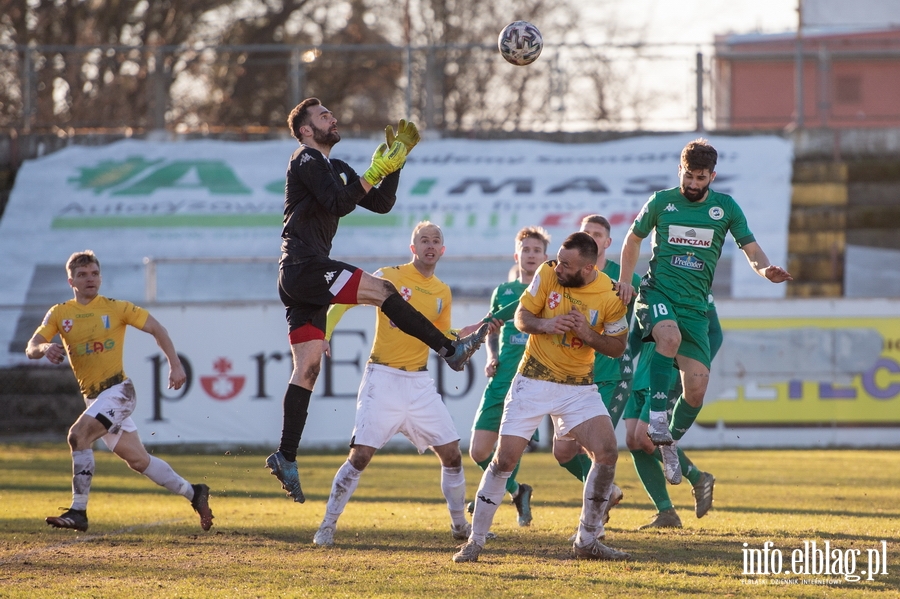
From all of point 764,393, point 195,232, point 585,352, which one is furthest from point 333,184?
point 195,232

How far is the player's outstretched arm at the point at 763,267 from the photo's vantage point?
7822mm

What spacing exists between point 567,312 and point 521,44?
123 inches

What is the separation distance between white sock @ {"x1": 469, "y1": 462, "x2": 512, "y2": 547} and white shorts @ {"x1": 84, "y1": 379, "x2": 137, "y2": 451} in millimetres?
3233

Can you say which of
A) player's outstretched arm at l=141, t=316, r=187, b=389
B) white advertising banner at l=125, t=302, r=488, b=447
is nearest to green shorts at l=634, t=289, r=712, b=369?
player's outstretched arm at l=141, t=316, r=187, b=389

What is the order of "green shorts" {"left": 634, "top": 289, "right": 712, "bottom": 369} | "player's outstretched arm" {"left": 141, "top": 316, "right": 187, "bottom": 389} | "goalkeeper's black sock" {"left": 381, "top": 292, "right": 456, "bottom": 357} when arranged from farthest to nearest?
"player's outstretched arm" {"left": 141, "top": 316, "right": 187, "bottom": 389} < "green shorts" {"left": 634, "top": 289, "right": 712, "bottom": 369} < "goalkeeper's black sock" {"left": 381, "top": 292, "right": 456, "bottom": 357}

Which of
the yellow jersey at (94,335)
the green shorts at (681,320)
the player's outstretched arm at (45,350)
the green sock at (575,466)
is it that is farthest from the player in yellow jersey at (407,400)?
the player's outstretched arm at (45,350)

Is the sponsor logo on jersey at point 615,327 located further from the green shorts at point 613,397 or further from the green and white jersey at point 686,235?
the green shorts at point 613,397

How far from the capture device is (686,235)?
8.33m

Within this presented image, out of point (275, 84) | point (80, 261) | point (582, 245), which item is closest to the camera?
point (582, 245)

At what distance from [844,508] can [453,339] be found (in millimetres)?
→ 4454

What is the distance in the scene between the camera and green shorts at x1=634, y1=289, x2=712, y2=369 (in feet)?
27.5

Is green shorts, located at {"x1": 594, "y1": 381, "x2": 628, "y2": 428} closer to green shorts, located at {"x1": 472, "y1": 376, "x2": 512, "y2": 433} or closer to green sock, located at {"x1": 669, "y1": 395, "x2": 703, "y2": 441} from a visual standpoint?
green sock, located at {"x1": 669, "y1": 395, "x2": 703, "y2": 441}

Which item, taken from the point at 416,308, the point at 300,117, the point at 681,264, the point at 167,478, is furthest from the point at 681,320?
the point at 167,478

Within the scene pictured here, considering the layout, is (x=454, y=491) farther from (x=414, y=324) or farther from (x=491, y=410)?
(x=414, y=324)
